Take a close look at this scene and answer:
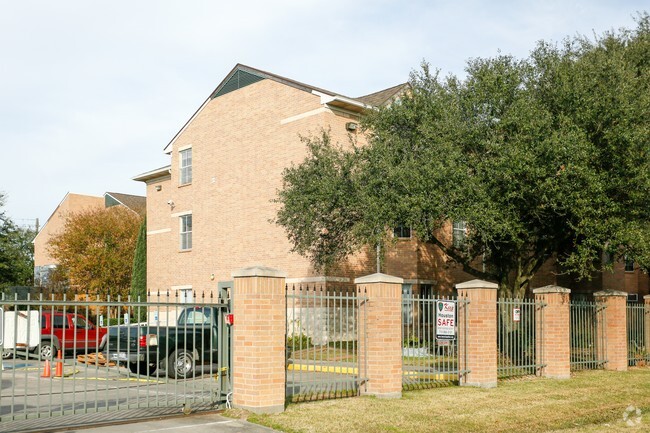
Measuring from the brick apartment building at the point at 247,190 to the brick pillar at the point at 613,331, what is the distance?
8811mm

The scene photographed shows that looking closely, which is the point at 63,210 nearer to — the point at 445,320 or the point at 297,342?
the point at 297,342

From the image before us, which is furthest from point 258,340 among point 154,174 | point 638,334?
point 154,174

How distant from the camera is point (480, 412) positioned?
11820 millimetres

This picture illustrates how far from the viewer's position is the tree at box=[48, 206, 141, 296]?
41.4 meters

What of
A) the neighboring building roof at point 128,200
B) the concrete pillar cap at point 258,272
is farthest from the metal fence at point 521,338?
the neighboring building roof at point 128,200

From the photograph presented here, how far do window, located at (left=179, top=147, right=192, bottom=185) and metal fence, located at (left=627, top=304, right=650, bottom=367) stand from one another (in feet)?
67.9

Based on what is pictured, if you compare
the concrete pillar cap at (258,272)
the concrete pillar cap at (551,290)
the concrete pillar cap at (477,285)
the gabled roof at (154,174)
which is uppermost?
the gabled roof at (154,174)

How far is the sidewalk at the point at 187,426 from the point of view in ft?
31.2

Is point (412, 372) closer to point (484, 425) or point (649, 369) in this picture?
point (484, 425)

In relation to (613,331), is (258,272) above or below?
above

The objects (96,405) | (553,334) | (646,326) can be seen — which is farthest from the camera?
(646,326)

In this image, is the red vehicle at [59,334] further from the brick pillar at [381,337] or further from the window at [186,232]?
the brick pillar at [381,337]

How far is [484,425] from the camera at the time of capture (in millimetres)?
10773

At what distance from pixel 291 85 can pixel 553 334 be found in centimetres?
1522
